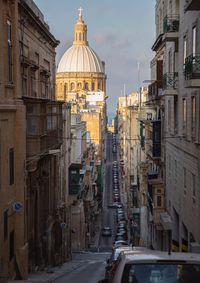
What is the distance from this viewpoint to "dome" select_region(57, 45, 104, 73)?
134 m

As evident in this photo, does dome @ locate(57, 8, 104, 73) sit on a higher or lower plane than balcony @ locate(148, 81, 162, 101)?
higher

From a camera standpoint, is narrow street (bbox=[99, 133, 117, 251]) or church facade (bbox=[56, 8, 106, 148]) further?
church facade (bbox=[56, 8, 106, 148])

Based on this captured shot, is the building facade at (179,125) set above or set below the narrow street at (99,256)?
above

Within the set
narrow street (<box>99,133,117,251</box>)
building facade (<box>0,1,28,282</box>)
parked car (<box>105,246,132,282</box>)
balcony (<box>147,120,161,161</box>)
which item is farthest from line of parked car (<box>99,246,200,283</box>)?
narrow street (<box>99,133,117,251</box>)

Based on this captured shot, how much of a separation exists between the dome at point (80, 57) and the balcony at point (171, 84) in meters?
109

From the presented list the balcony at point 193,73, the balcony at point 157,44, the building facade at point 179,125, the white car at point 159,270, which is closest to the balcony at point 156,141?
the building facade at point 179,125

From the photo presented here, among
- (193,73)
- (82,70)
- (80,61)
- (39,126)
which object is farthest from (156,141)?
(80,61)

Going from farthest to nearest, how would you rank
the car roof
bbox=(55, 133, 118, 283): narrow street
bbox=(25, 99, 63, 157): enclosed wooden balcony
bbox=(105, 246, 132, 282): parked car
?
bbox=(55, 133, 118, 283): narrow street → bbox=(25, 99, 63, 157): enclosed wooden balcony → bbox=(105, 246, 132, 282): parked car → the car roof

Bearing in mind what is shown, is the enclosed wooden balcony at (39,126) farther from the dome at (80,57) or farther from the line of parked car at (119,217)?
the dome at (80,57)

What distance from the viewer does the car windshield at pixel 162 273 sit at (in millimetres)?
6578

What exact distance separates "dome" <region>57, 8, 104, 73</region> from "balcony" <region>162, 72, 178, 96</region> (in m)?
109

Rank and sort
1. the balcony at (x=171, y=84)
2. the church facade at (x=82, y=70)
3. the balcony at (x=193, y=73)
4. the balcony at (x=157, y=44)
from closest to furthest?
1. the balcony at (x=193, y=73)
2. the balcony at (x=171, y=84)
3. the balcony at (x=157, y=44)
4. the church facade at (x=82, y=70)

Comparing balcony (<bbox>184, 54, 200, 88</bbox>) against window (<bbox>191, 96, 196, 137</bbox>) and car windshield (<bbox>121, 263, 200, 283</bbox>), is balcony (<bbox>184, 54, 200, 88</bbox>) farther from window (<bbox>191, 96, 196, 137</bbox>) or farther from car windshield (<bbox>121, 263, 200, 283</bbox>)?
car windshield (<bbox>121, 263, 200, 283</bbox>)

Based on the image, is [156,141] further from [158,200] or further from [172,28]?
[172,28]
